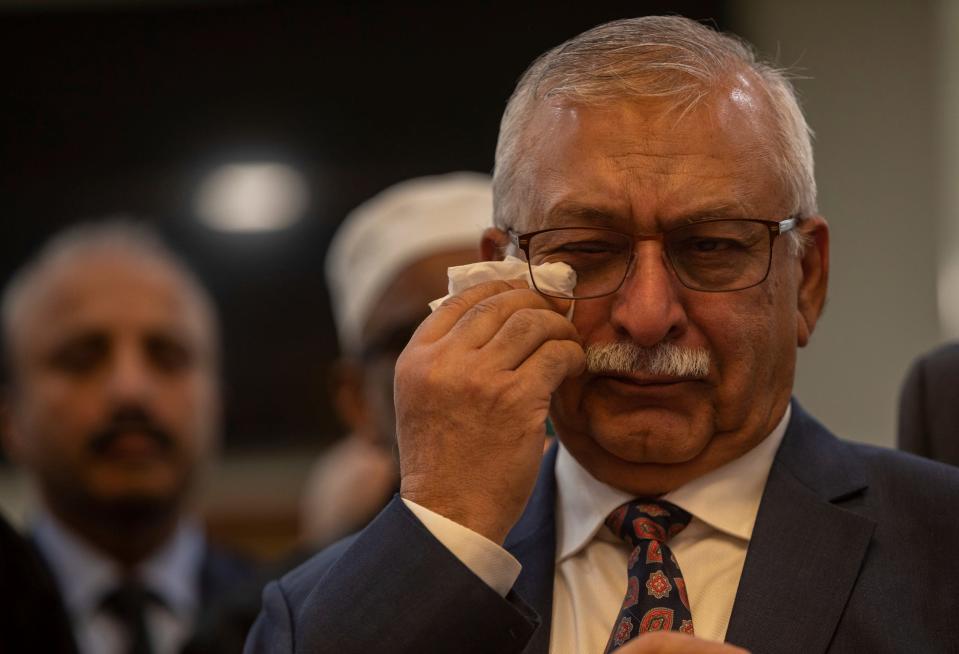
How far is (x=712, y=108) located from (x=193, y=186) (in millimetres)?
4950

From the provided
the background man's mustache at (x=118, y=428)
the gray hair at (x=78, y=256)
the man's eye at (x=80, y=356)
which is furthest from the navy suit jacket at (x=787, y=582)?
the gray hair at (x=78, y=256)

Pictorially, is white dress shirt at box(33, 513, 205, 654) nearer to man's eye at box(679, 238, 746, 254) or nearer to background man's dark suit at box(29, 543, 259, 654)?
background man's dark suit at box(29, 543, 259, 654)

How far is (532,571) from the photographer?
1930mm

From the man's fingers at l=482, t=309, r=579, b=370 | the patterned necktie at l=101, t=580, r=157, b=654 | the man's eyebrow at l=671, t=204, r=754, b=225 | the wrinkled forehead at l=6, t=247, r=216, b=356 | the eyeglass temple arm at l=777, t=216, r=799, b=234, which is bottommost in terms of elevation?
the patterned necktie at l=101, t=580, r=157, b=654

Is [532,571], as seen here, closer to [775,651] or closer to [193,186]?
[775,651]

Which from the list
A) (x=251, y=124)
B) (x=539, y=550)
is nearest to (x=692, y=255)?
(x=539, y=550)

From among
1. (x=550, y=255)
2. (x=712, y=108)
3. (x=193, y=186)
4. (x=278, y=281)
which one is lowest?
(x=278, y=281)

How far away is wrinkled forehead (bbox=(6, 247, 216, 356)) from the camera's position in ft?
12.2

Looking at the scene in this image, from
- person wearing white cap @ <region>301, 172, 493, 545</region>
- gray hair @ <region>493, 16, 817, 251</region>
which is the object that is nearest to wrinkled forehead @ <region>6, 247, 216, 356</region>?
person wearing white cap @ <region>301, 172, 493, 545</region>

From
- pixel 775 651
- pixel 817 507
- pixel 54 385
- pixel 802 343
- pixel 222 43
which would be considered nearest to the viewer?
pixel 775 651

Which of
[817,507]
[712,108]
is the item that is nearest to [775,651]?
[817,507]

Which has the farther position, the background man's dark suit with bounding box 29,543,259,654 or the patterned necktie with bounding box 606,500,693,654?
the background man's dark suit with bounding box 29,543,259,654

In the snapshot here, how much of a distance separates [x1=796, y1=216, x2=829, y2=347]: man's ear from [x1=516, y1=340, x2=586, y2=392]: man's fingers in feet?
1.23

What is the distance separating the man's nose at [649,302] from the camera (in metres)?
1.79
